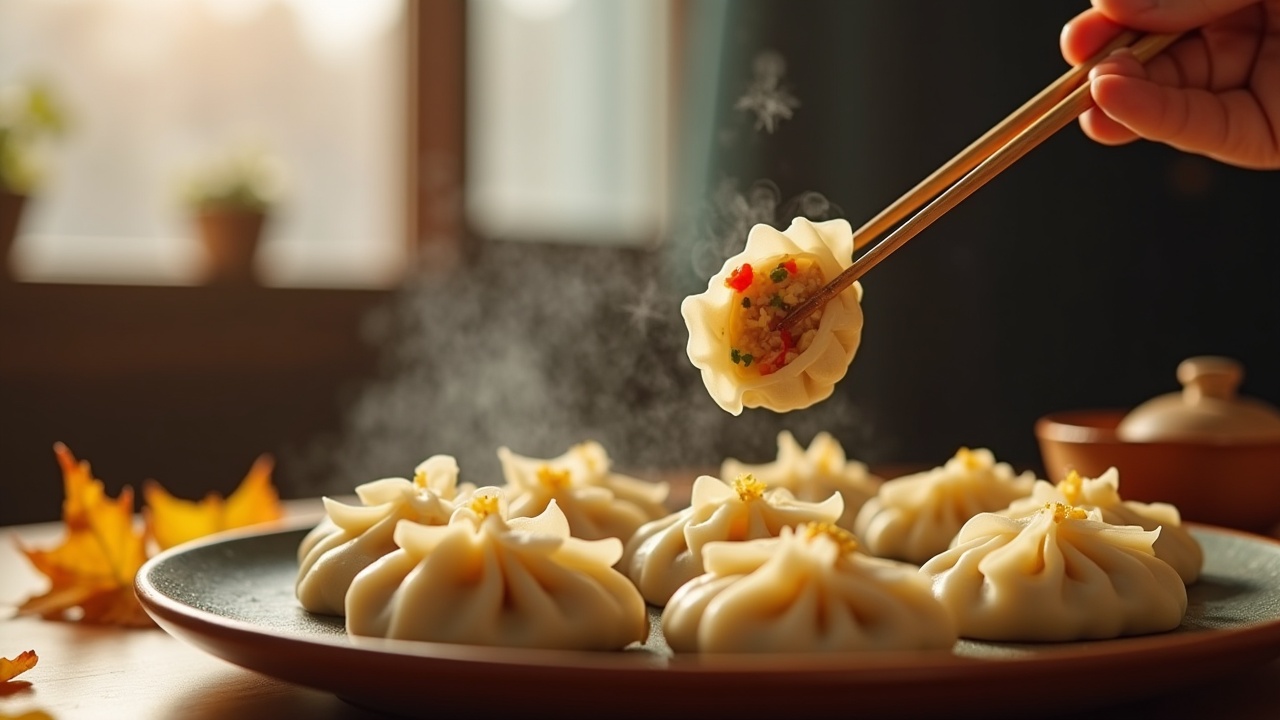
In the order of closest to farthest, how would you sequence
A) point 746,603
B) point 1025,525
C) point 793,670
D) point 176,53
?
point 793,670 → point 746,603 → point 1025,525 → point 176,53

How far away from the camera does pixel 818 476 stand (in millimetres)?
2021

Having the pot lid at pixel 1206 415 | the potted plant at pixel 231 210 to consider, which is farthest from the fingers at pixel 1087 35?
the potted plant at pixel 231 210

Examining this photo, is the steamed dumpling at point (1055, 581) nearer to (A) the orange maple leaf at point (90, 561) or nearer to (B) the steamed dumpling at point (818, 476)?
(B) the steamed dumpling at point (818, 476)

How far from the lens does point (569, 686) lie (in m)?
0.85

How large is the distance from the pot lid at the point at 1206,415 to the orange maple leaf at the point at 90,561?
147cm

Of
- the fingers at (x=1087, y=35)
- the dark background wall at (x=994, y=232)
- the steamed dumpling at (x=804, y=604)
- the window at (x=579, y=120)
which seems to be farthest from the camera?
the window at (x=579, y=120)

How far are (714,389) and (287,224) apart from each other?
10.2ft

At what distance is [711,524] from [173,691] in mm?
621

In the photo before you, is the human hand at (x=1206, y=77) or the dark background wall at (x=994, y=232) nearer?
the human hand at (x=1206, y=77)

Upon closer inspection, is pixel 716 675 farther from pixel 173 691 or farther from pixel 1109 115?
pixel 1109 115

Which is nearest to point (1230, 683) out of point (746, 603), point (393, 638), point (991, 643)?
point (991, 643)

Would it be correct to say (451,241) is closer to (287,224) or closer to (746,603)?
(287,224)

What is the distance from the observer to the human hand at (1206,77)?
164 cm

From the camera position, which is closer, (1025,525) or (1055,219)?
(1025,525)
